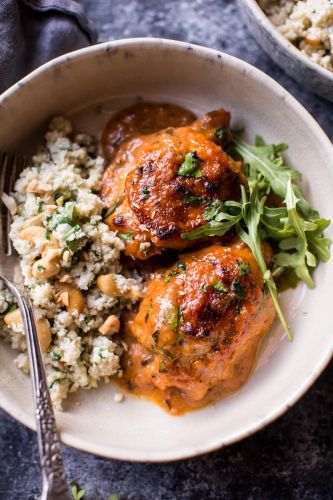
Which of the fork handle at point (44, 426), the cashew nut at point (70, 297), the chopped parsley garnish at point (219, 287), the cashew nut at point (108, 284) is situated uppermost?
the chopped parsley garnish at point (219, 287)

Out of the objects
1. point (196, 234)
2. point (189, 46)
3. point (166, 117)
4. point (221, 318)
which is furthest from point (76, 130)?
point (221, 318)

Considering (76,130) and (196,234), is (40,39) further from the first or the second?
(196,234)

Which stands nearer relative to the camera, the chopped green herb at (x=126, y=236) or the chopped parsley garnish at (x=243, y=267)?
the chopped parsley garnish at (x=243, y=267)

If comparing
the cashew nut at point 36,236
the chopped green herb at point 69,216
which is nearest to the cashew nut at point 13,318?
the cashew nut at point 36,236

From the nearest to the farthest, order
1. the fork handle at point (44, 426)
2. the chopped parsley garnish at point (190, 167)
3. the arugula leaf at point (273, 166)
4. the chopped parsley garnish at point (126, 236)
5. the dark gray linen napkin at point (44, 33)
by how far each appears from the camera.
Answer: the fork handle at point (44, 426), the chopped parsley garnish at point (190, 167), the chopped parsley garnish at point (126, 236), the arugula leaf at point (273, 166), the dark gray linen napkin at point (44, 33)

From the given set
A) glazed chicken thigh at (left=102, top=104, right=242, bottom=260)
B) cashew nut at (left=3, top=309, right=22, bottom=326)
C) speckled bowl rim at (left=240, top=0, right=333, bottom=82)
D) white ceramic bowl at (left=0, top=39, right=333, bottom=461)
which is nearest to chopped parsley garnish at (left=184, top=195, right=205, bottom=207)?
glazed chicken thigh at (left=102, top=104, right=242, bottom=260)

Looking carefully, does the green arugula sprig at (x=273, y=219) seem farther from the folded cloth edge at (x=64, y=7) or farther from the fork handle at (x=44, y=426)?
the folded cloth edge at (x=64, y=7)

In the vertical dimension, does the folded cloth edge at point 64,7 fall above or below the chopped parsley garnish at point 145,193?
above

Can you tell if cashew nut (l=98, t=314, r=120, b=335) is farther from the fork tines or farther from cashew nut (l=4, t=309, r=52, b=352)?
the fork tines
